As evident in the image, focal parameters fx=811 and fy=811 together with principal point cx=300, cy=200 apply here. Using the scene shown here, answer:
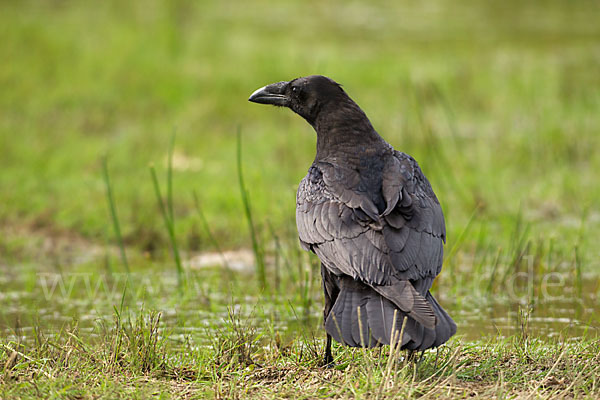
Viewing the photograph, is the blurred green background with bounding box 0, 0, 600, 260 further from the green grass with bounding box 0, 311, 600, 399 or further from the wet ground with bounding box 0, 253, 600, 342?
the green grass with bounding box 0, 311, 600, 399

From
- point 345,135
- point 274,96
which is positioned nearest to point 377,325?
point 345,135

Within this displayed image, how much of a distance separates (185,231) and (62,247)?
112 cm

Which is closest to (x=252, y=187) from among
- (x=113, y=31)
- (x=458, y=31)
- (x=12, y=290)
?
(x=12, y=290)

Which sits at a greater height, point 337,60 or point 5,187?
point 337,60

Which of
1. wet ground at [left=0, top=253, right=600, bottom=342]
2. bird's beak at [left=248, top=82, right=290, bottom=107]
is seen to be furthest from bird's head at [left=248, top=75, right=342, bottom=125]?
wet ground at [left=0, top=253, right=600, bottom=342]

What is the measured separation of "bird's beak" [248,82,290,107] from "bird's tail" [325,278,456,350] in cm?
157

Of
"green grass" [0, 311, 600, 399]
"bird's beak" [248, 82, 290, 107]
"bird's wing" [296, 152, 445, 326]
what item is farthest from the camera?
"bird's beak" [248, 82, 290, 107]

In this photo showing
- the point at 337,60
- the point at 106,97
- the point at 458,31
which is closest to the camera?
the point at 106,97

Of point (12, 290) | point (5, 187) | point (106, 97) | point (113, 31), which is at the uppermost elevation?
point (113, 31)

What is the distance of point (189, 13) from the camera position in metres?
14.8

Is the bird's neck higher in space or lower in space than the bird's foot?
higher

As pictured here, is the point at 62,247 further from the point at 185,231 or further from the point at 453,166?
the point at 453,166

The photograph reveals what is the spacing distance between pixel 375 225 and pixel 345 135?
33.1 inches

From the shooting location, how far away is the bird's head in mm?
4832
